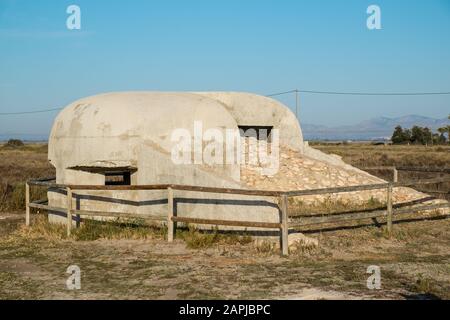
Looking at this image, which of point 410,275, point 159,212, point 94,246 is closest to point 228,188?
point 159,212

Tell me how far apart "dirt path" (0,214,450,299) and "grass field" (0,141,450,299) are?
0.04 feet

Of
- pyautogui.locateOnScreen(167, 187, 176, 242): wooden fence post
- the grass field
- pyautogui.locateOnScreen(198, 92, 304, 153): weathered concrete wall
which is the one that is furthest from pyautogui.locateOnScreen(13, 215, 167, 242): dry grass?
pyautogui.locateOnScreen(198, 92, 304, 153): weathered concrete wall

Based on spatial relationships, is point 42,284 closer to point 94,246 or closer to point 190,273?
point 190,273

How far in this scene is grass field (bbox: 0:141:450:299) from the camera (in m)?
6.27

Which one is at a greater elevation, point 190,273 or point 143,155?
point 143,155

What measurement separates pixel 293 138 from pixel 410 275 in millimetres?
Answer: 9860

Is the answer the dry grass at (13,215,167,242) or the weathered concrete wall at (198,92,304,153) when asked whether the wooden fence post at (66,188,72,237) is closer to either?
the dry grass at (13,215,167,242)

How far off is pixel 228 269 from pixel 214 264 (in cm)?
39

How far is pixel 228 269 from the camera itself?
739cm

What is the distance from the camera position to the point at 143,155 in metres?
10.6

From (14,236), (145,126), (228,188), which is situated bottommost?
(14,236)

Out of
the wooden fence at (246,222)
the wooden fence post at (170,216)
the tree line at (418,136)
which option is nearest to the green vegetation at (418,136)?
the tree line at (418,136)

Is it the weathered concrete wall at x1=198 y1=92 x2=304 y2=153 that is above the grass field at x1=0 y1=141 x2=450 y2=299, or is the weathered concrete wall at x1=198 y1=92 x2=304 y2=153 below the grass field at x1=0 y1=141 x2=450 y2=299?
above
